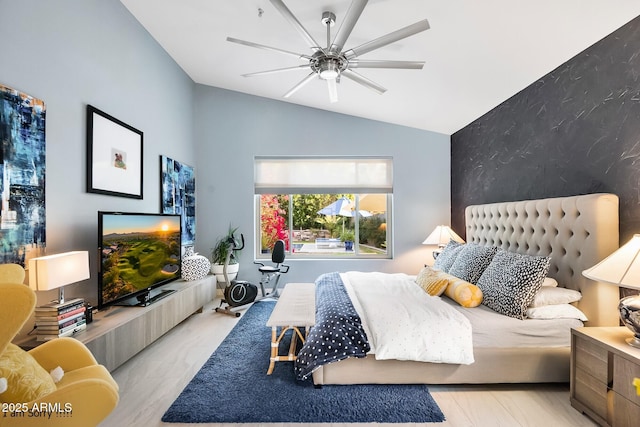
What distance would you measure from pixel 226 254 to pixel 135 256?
5.69ft

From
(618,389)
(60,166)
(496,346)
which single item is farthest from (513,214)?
(60,166)

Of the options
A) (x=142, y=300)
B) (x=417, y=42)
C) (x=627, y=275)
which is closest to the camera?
(x=627, y=275)

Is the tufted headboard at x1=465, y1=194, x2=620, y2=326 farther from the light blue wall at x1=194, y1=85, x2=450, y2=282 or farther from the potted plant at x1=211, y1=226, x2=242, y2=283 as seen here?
the potted plant at x1=211, y1=226, x2=242, y2=283

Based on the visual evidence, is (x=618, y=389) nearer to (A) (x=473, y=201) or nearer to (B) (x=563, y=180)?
(B) (x=563, y=180)

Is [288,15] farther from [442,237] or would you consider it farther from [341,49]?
[442,237]

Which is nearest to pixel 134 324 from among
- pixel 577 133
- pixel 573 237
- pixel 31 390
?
pixel 31 390

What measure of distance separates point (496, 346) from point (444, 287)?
63 cm

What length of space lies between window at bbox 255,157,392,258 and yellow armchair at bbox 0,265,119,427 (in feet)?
11.7

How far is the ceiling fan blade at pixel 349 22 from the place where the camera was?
165cm

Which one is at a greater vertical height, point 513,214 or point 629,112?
point 629,112

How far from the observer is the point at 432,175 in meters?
4.68

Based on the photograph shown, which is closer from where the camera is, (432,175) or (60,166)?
(60,166)

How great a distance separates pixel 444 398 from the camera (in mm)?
2068

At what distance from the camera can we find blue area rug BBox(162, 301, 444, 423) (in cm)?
186
